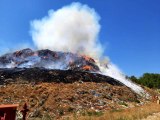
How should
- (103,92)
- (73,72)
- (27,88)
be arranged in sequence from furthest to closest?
(73,72), (103,92), (27,88)

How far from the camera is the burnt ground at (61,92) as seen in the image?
2520 cm

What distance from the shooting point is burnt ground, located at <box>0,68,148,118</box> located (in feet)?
82.7

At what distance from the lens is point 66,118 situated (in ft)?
73.2

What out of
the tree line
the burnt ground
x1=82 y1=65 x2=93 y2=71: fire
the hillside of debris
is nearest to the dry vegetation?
the burnt ground

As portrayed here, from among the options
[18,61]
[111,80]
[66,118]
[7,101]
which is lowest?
[66,118]

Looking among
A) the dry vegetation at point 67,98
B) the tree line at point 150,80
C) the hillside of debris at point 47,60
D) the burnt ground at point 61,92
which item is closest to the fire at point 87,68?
the hillside of debris at point 47,60

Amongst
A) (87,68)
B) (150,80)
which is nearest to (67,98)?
(87,68)

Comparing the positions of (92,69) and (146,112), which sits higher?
(92,69)

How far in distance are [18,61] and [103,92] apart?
54.2ft

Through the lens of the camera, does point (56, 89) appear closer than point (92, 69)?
Yes

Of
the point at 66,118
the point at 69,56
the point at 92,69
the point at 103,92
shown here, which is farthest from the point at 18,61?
the point at 66,118

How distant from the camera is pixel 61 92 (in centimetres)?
2792

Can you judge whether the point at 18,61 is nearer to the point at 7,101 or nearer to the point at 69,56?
the point at 69,56

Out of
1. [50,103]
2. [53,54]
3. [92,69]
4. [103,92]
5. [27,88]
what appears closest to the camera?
[50,103]
